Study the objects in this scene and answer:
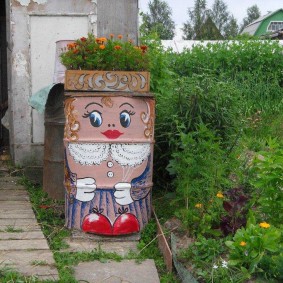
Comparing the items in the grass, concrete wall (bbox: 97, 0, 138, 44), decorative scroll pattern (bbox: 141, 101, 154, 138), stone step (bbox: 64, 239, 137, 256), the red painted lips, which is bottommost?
stone step (bbox: 64, 239, 137, 256)

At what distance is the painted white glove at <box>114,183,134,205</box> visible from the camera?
5340mm

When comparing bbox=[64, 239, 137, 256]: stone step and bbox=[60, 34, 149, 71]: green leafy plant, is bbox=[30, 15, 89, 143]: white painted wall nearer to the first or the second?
bbox=[60, 34, 149, 71]: green leafy plant

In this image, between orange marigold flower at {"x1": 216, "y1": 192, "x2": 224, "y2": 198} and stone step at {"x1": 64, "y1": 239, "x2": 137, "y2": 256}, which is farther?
stone step at {"x1": 64, "y1": 239, "x2": 137, "y2": 256}

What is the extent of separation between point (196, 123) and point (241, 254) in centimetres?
247

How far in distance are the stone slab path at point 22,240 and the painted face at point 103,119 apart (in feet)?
3.19

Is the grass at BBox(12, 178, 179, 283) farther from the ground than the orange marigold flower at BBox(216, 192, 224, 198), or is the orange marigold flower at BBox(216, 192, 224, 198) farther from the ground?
the orange marigold flower at BBox(216, 192, 224, 198)

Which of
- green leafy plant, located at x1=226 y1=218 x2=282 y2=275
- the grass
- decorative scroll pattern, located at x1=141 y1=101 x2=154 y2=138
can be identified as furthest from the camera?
decorative scroll pattern, located at x1=141 y1=101 x2=154 y2=138

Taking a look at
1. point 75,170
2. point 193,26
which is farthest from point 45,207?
point 193,26

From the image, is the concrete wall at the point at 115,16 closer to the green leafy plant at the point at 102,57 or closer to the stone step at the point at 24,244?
the green leafy plant at the point at 102,57

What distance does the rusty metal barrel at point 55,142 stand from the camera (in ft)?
21.4

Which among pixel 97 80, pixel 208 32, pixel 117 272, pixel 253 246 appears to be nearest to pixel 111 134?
pixel 97 80

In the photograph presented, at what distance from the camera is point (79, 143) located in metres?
5.31

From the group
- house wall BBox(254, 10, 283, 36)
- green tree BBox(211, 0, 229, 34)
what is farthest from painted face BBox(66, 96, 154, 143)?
green tree BBox(211, 0, 229, 34)

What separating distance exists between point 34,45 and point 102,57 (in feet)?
7.27
